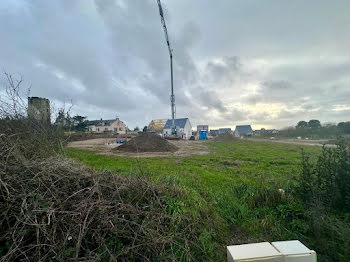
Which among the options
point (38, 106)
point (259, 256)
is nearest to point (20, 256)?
point (259, 256)

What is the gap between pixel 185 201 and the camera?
9.10ft

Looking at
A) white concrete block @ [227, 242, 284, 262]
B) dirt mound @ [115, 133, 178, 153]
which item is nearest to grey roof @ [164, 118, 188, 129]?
dirt mound @ [115, 133, 178, 153]

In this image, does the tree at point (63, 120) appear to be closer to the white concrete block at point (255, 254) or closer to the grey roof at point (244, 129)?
the white concrete block at point (255, 254)

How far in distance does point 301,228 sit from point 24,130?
5697mm

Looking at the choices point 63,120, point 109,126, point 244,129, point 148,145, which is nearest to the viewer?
point 63,120

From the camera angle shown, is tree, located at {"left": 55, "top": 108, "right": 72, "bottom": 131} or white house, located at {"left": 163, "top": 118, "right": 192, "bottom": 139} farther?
white house, located at {"left": 163, "top": 118, "right": 192, "bottom": 139}

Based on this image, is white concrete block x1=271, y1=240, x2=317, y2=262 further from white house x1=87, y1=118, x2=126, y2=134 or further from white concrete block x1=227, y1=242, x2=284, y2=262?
white house x1=87, y1=118, x2=126, y2=134

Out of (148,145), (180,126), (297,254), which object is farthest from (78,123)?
(180,126)

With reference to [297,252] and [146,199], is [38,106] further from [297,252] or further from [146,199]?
[297,252]

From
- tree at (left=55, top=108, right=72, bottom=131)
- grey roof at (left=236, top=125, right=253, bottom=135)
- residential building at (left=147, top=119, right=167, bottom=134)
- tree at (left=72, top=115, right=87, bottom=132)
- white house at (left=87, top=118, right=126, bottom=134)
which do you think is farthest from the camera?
grey roof at (left=236, top=125, right=253, bottom=135)

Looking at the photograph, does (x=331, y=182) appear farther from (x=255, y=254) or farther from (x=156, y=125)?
(x=156, y=125)

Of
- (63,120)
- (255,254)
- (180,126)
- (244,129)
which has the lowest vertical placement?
(255,254)

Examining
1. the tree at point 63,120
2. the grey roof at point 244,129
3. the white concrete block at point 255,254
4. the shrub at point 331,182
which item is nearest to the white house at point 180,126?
the grey roof at point 244,129

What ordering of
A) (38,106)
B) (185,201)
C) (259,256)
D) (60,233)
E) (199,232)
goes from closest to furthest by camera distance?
(259,256), (60,233), (199,232), (185,201), (38,106)
